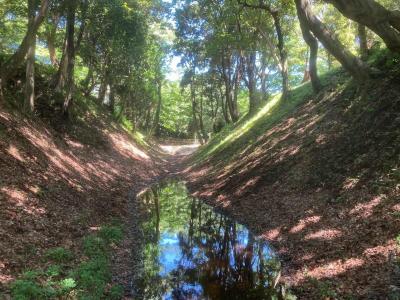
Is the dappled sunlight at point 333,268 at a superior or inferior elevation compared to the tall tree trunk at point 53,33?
inferior

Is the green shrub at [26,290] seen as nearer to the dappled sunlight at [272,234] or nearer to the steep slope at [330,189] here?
the steep slope at [330,189]

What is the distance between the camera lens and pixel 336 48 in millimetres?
14641

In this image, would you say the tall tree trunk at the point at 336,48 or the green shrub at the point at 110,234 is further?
the tall tree trunk at the point at 336,48

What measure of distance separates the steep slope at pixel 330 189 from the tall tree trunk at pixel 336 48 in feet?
1.99

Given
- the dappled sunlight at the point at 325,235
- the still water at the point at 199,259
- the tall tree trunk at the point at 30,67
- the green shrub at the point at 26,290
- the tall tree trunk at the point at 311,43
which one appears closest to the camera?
the green shrub at the point at 26,290

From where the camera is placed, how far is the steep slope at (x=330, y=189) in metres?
7.80

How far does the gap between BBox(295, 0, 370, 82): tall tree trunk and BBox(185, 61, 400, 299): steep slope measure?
61 cm

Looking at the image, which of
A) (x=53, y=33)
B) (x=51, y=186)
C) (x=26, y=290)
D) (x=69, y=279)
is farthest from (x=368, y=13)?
(x=53, y=33)

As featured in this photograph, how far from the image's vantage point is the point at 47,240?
932 centimetres

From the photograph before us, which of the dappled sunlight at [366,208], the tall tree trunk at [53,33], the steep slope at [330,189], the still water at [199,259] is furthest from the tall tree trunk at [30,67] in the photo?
the dappled sunlight at [366,208]

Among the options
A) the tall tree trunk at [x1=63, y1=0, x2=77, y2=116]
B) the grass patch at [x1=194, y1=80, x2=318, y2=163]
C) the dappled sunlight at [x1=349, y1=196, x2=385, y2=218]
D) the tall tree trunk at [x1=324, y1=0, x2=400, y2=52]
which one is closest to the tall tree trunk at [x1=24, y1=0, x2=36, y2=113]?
the tall tree trunk at [x1=63, y1=0, x2=77, y2=116]

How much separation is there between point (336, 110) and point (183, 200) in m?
7.77

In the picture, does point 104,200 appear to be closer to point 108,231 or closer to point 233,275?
point 108,231

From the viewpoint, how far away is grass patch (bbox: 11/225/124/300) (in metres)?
6.68
